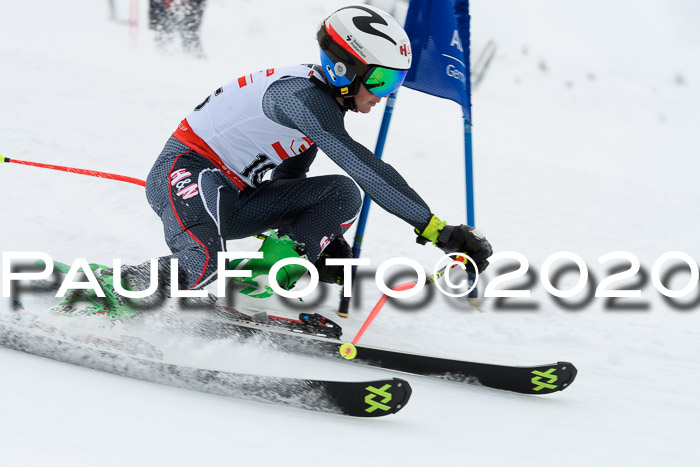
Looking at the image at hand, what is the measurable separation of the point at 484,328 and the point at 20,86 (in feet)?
19.4

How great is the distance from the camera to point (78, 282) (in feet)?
9.03

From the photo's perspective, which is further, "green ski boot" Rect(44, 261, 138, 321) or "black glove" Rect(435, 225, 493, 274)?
"green ski boot" Rect(44, 261, 138, 321)

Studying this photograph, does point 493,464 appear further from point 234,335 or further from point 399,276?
point 399,276

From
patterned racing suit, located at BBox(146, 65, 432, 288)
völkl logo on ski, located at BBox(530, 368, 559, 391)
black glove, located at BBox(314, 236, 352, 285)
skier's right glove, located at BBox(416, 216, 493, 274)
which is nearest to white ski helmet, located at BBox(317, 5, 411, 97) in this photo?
patterned racing suit, located at BBox(146, 65, 432, 288)

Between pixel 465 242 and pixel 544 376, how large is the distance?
2.38 feet

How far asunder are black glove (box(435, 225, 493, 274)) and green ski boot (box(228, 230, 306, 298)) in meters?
0.90

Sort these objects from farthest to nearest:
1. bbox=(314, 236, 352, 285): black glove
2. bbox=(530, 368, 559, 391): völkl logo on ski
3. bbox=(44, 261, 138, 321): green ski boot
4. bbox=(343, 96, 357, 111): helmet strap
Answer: bbox=(314, 236, 352, 285): black glove
bbox=(343, 96, 357, 111): helmet strap
bbox=(530, 368, 559, 391): völkl logo on ski
bbox=(44, 261, 138, 321): green ski boot

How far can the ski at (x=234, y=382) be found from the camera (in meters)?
2.20

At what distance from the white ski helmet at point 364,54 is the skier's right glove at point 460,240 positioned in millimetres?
711

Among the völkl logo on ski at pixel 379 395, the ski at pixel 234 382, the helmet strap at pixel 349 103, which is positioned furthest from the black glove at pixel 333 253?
the völkl logo on ski at pixel 379 395

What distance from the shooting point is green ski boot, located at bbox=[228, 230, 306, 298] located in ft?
10.7

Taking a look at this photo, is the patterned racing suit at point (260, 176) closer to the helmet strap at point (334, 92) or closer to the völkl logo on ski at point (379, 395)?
the helmet strap at point (334, 92)

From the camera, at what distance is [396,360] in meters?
3.12

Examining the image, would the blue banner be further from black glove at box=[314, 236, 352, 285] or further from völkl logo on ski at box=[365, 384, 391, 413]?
völkl logo on ski at box=[365, 384, 391, 413]
